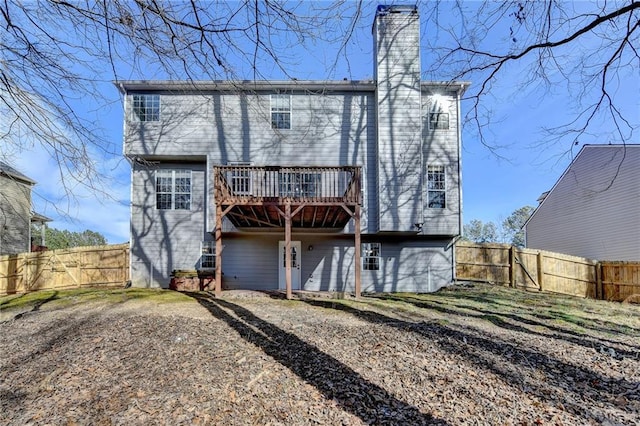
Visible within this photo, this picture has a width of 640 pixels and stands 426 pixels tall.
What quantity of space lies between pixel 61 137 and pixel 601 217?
65.0 feet

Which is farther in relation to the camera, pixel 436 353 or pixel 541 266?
pixel 541 266

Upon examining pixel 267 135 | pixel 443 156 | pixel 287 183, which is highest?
pixel 267 135

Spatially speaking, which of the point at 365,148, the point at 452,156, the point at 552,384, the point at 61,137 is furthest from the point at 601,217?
the point at 61,137

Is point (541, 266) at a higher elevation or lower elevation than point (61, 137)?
lower

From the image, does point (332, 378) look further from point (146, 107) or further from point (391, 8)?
point (146, 107)

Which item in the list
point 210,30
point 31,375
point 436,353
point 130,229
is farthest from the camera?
point 130,229

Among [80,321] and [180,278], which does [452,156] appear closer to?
[180,278]

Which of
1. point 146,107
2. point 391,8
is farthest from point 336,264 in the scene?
point 146,107

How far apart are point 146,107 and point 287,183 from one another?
21.5ft

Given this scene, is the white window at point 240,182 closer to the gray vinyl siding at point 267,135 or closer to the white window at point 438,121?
the gray vinyl siding at point 267,135

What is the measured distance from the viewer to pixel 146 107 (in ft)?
39.5

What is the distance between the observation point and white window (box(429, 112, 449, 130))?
12281 mm

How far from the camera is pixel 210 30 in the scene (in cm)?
315

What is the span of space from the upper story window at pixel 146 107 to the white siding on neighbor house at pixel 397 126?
26.4ft
